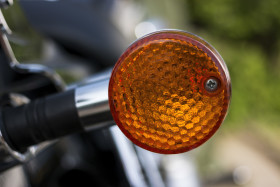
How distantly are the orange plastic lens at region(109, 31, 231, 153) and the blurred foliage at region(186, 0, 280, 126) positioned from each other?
9.66 feet

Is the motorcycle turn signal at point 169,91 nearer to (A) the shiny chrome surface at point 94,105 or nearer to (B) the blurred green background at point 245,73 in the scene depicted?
(A) the shiny chrome surface at point 94,105

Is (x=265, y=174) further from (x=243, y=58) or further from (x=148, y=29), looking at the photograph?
(x=148, y=29)

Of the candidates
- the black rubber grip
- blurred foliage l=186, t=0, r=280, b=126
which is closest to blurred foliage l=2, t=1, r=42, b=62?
the black rubber grip

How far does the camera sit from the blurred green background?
8.93ft

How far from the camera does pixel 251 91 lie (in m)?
3.57

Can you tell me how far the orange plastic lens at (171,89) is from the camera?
0.40 meters

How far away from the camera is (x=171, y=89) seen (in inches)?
15.8

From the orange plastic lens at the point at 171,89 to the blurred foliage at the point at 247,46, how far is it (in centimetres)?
294

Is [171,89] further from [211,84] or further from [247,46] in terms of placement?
[247,46]

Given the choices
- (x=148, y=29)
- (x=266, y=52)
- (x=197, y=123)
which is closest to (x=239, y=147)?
(x=266, y=52)

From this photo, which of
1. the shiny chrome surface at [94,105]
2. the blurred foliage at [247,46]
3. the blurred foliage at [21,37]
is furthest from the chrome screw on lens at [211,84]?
the blurred foliage at [247,46]

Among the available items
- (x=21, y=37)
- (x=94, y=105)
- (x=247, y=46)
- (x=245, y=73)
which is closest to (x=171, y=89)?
(x=94, y=105)

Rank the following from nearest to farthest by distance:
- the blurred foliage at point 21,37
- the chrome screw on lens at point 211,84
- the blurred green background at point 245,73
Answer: the chrome screw on lens at point 211,84
the blurred foliage at point 21,37
the blurred green background at point 245,73

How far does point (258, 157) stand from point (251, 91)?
0.96 m
